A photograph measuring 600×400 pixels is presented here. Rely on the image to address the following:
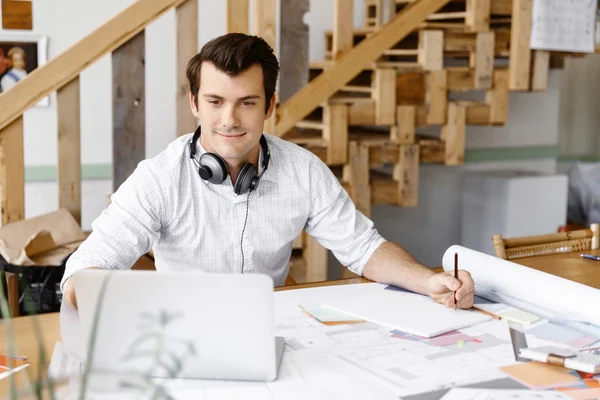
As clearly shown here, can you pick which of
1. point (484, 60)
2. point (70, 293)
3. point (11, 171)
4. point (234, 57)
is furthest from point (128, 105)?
point (484, 60)

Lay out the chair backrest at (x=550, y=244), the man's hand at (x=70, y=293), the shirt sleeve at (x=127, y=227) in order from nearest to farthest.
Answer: the man's hand at (x=70, y=293), the shirt sleeve at (x=127, y=227), the chair backrest at (x=550, y=244)

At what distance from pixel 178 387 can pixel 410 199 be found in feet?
8.38

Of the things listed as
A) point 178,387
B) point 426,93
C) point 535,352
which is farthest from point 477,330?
point 426,93

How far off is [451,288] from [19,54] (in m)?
2.94

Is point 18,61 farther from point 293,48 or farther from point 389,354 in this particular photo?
point 389,354

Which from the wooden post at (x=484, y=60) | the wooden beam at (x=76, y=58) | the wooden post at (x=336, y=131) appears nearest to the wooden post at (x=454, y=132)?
the wooden post at (x=484, y=60)

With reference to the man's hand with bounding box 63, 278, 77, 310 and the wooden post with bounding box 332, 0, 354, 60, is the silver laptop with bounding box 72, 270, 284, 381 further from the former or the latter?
the wooden post with bounding box 332, 0, 354, 60

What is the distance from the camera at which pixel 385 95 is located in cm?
341

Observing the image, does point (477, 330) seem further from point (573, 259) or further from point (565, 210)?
point (565, 210)

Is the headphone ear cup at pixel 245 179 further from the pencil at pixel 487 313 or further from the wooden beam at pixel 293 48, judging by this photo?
the wooden beam at pixel 293 48

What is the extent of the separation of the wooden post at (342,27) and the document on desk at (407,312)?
1809 mm

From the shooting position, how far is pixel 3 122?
8.89 ft

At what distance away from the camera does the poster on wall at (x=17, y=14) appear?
3.71 m

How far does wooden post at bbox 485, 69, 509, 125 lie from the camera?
12.2 feet
